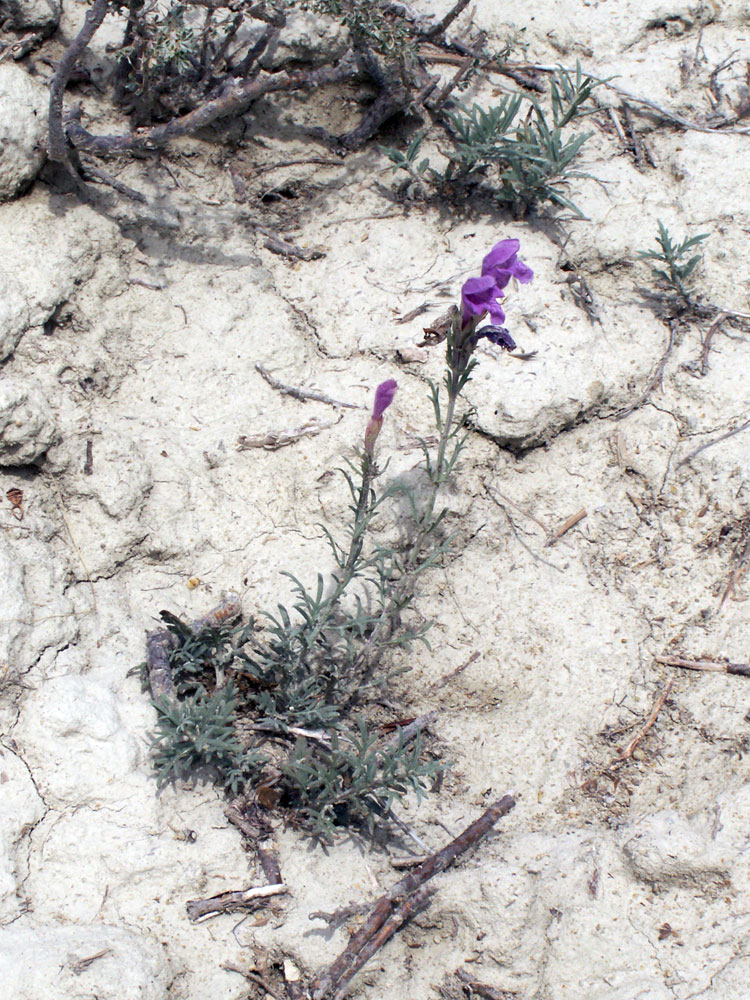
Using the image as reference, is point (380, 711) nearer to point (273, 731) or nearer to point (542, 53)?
point (273, 731)

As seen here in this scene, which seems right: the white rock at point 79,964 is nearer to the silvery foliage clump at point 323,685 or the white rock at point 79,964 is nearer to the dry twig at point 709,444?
the silvery foliage clump at point 323,685

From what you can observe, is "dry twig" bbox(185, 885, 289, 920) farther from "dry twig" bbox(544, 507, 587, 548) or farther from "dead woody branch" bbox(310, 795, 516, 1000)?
"dry twig" bbox(544, 507, 587, 548)

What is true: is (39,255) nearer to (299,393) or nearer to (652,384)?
(299,393)

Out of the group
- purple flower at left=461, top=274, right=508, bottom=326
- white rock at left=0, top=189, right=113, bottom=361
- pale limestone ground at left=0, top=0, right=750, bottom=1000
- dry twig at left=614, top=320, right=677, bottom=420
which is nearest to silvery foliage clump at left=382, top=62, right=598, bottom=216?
pale limestone ground at left=0, top=0, right=750, bottom=1000

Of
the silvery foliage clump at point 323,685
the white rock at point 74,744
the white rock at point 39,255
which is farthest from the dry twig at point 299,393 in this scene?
the white rock at point 74,744

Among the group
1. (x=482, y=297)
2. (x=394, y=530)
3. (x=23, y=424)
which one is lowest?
(x=394, y=530)

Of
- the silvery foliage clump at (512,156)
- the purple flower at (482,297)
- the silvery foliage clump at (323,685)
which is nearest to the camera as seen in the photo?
the purple flower at (482,297)

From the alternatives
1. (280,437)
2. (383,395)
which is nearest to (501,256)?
(383,395)
